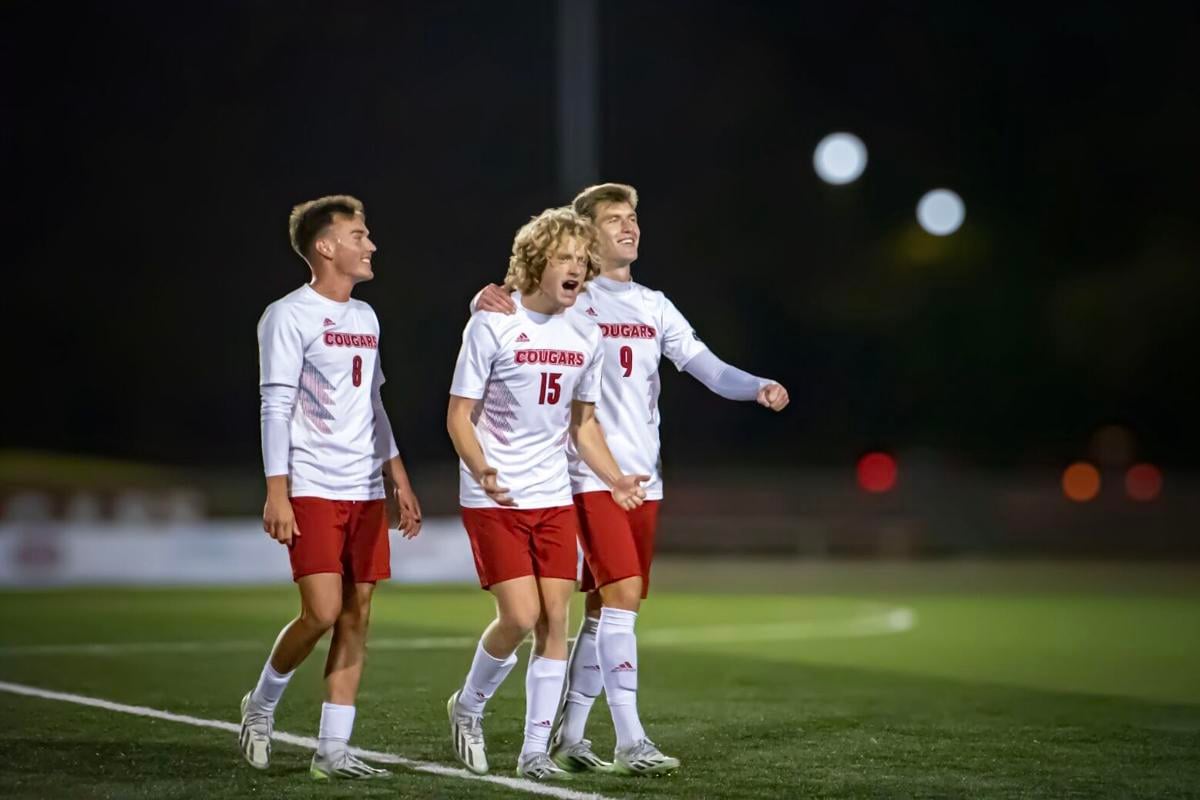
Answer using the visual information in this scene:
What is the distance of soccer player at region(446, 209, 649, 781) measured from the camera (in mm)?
7398

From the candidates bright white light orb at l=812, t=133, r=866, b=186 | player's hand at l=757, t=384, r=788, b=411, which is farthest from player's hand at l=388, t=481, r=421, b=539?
bright white light orb at l=812, t=133, r=866, b=186

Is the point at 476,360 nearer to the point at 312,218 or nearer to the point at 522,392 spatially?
the point at 522,392

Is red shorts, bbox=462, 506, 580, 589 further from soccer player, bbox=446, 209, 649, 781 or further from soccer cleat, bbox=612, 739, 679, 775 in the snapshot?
soccer cleat, bbox=612, 739, 679, 775

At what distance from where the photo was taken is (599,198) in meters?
7.99

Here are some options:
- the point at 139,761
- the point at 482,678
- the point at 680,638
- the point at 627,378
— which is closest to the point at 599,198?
the point at 627,378

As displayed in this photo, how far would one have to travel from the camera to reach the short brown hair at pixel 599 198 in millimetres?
7977

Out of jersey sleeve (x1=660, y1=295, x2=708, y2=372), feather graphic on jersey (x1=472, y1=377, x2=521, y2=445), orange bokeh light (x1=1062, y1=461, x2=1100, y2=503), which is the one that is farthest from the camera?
orange bokeh light (x1=1062, y1=461, x2=1100, y2=503)

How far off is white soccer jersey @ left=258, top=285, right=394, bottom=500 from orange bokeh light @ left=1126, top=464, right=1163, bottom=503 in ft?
101

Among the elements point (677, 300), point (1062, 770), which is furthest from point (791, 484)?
point (1062, 770)

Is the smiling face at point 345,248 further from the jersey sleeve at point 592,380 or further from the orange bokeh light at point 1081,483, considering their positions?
the orange bokeh light at point 1081,483

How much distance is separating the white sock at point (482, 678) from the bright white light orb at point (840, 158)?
68.2 feet

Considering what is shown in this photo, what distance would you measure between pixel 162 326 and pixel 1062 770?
5533 centimetres

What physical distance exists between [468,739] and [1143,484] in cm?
3097

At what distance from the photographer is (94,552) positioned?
2267 cm
